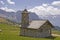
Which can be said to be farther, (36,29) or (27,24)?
(27,24)

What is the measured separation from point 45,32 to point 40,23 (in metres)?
4.13

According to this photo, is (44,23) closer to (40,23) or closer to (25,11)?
(40,23)

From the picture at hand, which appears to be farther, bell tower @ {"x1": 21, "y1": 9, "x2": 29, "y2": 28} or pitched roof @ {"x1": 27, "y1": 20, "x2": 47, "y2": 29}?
bell tower @ {"x1": 21, "y1": 9, "x2": 29, "y2": 28}

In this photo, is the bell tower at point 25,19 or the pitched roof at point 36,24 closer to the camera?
the pitched roof at point 36,24

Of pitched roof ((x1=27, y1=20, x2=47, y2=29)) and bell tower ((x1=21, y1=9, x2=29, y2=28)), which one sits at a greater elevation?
bell tower ((x1=21, y1=9, x2=29, y2=28))

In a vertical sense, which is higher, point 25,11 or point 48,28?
point 25,11

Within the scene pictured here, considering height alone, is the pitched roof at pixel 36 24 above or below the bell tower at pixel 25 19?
below

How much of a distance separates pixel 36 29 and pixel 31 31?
114 inches

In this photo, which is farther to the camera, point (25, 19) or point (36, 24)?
point (25, 19)

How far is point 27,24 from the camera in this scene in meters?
73.2

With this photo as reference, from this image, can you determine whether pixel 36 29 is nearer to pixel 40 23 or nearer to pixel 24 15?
pixel 40 23

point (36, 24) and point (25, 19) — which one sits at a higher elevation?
point (25, 19)

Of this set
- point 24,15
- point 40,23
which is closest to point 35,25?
point 40,23

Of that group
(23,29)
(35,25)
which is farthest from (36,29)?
(23,29)
